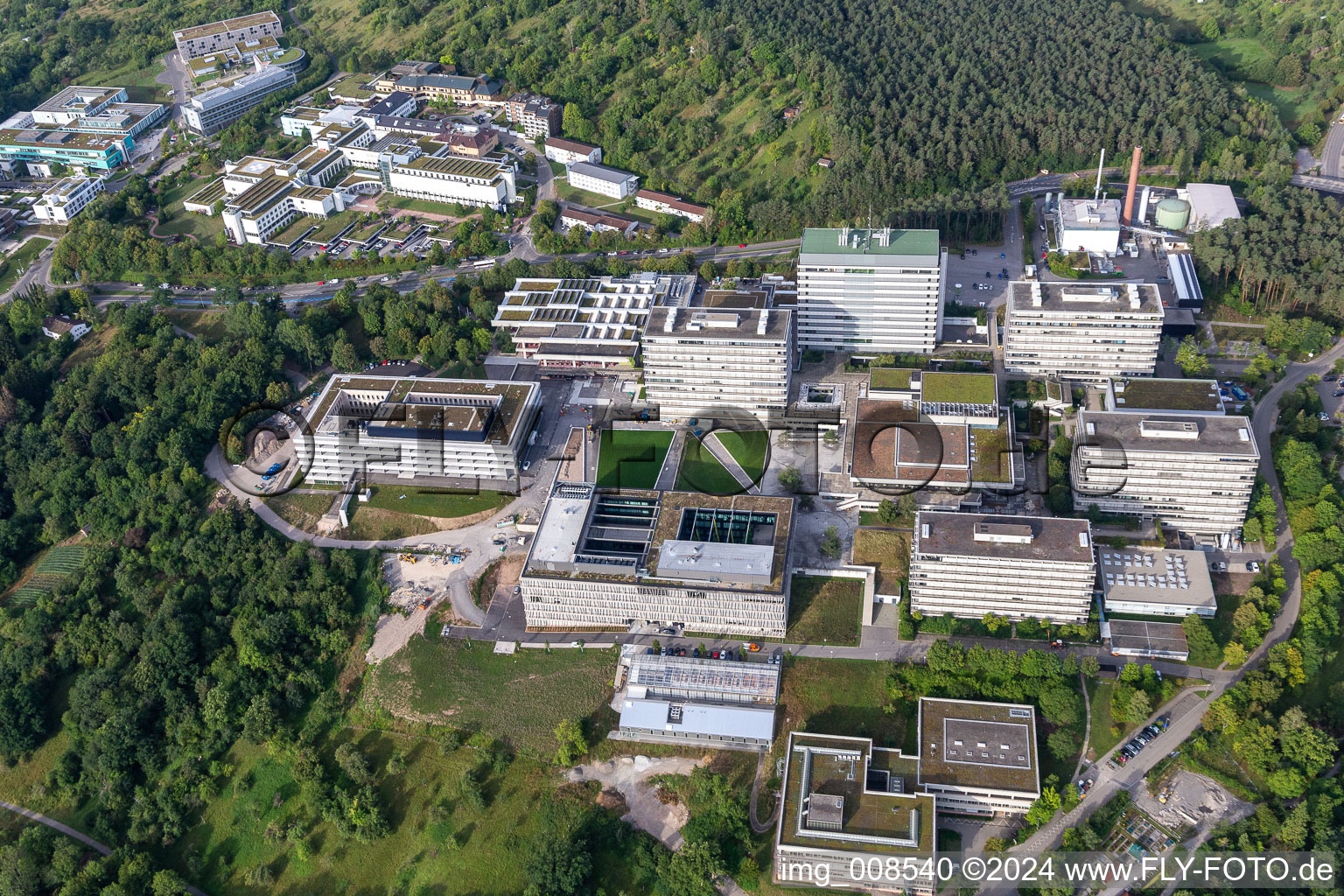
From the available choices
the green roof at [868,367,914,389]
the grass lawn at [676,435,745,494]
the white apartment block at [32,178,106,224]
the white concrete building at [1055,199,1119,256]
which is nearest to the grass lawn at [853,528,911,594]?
the grass lawn at [676,435,745,494]

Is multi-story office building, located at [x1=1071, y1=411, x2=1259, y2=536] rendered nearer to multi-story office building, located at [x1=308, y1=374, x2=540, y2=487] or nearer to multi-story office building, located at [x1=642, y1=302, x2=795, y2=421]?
multi-story office building, located at [x1=642, y1=302, x2=795, y2=421]

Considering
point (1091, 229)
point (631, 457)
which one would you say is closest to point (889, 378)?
point (631, 457)

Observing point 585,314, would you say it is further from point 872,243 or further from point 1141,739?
point 1141,739

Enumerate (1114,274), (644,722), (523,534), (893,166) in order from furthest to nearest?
(893,166)
(1114,274)
(523,534)
(644,722)

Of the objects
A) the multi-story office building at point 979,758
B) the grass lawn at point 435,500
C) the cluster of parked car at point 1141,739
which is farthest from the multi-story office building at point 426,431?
the cluster of parked car at point 1141,739

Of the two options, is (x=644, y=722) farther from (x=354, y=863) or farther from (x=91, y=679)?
(x=91, y=679)

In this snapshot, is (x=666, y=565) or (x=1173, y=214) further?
(x=1173, y=214)

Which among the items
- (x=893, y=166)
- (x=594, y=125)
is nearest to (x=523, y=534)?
(x=893, y=166)
